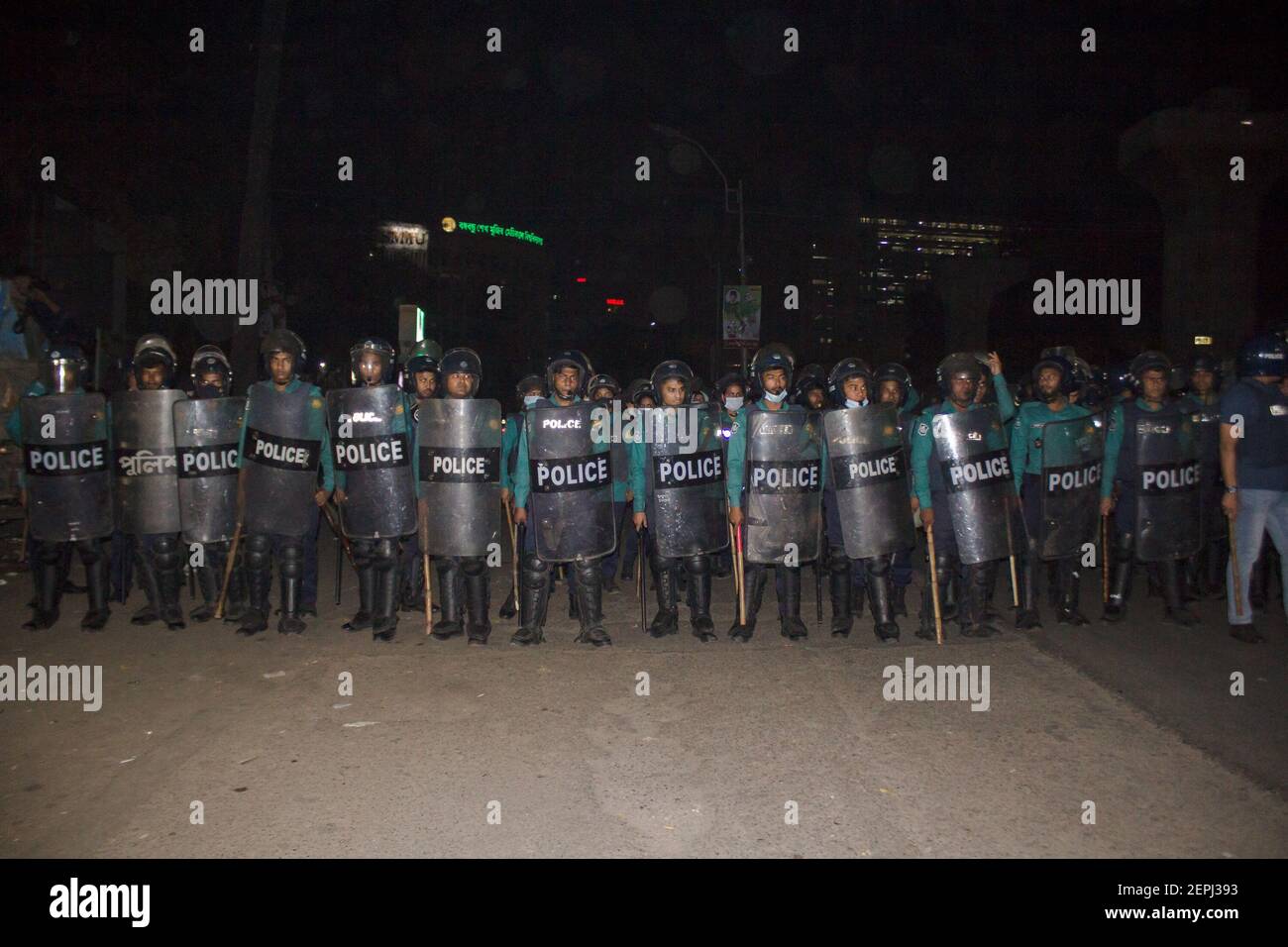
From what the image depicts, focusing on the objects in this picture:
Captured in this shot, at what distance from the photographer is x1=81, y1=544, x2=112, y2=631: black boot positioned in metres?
7.07

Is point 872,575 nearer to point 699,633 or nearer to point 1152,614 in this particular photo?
point 699,633

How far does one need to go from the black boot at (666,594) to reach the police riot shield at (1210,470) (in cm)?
461

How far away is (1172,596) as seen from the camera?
7363 mm

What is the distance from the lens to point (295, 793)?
4.07 metres

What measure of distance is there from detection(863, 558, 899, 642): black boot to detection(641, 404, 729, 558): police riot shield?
3.77 feet

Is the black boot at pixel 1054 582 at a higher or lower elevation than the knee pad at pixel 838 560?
lower

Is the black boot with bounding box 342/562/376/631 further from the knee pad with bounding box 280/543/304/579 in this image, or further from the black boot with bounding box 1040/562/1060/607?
the black boot with bounding box 1040/562/1060/607

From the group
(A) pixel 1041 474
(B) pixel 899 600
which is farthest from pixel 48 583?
(A) pixel 1041 474

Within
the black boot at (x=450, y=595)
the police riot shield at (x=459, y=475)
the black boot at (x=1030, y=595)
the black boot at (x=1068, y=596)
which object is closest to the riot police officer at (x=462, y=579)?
the black boot at (x=450, y=595)

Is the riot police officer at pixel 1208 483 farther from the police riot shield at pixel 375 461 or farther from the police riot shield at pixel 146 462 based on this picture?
the police riot shield at pixel 146 462

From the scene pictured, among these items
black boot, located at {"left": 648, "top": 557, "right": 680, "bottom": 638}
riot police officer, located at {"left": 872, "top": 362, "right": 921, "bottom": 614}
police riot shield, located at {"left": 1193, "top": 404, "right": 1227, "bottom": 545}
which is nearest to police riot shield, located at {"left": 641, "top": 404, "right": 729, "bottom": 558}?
black boot, located at {"left": 648, "top": 557, "right": 680, "bottom": 638}

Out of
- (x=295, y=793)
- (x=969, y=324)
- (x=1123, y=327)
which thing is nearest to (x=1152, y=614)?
(x=295, y=793)

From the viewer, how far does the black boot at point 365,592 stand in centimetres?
704

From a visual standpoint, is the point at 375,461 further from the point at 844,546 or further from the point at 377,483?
the point at 844,546
